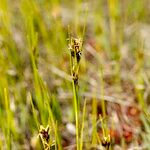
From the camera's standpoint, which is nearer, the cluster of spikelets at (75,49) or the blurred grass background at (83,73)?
the cluster of spikelets at (75,49)

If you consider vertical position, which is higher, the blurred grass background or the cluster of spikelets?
the blurred grass background

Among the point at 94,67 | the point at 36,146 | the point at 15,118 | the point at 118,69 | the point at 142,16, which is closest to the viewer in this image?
the point at 36,146

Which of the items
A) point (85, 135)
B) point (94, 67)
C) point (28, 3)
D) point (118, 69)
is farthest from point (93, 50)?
point (85, 135)

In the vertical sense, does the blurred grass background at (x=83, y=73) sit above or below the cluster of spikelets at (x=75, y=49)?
above

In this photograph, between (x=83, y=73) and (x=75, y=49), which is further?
(x=83, y=73)

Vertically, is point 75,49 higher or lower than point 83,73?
lower

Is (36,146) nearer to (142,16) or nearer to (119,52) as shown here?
(119,52)

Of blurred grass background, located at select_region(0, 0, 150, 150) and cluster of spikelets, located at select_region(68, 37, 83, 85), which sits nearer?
cluster of spikelets, located at select_region(68, 37, 83, 85)

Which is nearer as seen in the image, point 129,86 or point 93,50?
point 129,86
